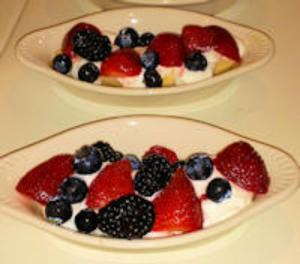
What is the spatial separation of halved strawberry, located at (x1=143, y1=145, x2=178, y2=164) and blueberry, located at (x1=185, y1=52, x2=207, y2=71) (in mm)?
209

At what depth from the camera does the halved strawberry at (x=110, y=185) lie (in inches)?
31.7

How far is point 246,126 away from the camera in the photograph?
101cm

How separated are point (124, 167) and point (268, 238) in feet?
0.63

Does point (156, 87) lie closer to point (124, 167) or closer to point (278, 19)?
point (124, 167)

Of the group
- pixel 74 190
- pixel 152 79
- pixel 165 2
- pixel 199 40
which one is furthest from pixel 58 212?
pixel 165 2

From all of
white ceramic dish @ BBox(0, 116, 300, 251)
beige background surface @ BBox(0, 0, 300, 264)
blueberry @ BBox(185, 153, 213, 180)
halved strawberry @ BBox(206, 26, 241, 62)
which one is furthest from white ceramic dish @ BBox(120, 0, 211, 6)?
blueberry @ BBox(185, 153, 213, 180)

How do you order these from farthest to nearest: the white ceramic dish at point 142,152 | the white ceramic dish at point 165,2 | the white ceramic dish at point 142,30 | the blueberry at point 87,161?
the white ceramic dish at point 165,2 < the white ceramic dish at point 142,30 < the blueberry at point 87,161 < the white ceramic dish at point 142,152

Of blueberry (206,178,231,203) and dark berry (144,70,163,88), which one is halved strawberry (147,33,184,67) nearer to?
dark berry (144,70,163,88)

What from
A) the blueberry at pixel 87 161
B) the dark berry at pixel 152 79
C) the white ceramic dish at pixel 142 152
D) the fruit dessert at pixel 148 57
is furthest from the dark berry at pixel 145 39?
the blueberry at pixel 87 161

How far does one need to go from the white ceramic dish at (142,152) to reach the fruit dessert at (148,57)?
0.13 metres

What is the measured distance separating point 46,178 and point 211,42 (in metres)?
0.40

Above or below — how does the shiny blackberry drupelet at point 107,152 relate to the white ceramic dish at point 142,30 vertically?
below

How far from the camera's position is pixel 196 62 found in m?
1.06

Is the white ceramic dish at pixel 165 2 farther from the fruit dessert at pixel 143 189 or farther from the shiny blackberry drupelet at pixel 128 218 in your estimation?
the shiny blackberry drupelet at pixel 128 218
